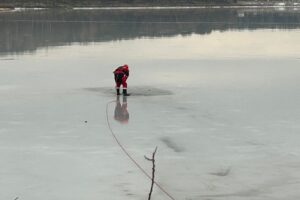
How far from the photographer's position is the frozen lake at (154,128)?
6.53 m

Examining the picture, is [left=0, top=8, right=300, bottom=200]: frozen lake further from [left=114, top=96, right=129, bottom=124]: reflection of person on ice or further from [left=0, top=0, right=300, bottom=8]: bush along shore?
[left=0, top=0, right=300, bottom=8]: bush along shore

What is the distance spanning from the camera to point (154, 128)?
9.46m

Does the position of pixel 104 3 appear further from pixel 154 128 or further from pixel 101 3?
pixel 154 128

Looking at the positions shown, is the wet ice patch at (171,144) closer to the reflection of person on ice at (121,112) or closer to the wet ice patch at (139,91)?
the reflection of person on ice at (121,112)

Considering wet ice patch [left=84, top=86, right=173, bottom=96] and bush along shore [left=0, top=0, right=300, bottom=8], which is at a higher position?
bush along shore [left=0, top=0, right=300, bottom=8]

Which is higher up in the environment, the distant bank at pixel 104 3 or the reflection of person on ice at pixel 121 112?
the distant bank at pixel 104 3

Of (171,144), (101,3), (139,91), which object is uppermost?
(101,3)

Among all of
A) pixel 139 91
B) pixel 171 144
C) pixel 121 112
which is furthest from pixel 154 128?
pixel 139 91

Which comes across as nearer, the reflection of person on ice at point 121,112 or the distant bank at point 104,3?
the reflection of person on ice at point 121,112

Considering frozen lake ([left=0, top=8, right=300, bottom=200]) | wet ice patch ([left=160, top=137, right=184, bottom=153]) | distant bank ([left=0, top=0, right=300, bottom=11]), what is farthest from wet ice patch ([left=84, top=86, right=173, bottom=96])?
distant bank ([left=0, top=0, right=300, bottom=11])

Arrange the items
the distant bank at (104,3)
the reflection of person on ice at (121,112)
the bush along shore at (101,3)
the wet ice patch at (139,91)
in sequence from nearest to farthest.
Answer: the reflection of person on ice at (121,112) < the wet ice patch at (139,91) < the bush along shore at (101,3) < the distant bank at (104,3)

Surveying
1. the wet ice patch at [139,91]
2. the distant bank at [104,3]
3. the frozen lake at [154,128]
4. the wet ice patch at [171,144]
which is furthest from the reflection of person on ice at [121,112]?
the distant bank at [104,3]

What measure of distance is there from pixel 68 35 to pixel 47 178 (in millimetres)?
25456

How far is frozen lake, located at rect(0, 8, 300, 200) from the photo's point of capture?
6531mm
